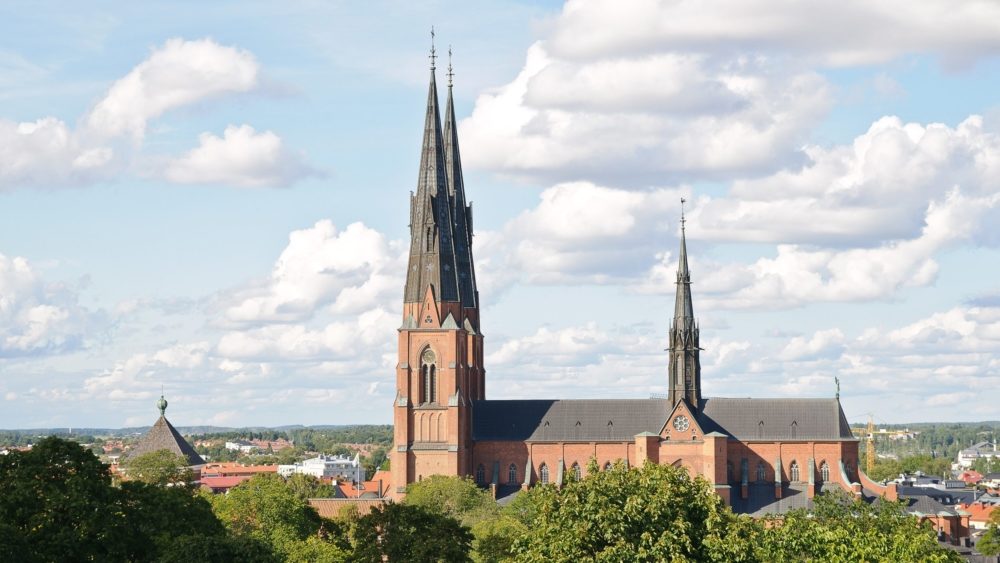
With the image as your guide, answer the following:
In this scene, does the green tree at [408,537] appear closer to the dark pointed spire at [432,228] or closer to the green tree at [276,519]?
the green tree at [276,519]

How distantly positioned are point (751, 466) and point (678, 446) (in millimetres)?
7707

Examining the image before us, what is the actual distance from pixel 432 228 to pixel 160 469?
41.7 metres

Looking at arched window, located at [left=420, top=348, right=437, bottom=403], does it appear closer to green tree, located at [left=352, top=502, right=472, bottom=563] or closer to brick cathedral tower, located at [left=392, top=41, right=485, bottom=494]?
brick cathedral tower, located at [left=392, top=41, right=485, bottom=494]

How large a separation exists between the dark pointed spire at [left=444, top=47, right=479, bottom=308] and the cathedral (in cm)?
22

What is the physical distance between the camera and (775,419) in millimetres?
152500

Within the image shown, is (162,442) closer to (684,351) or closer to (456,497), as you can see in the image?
(456,497)

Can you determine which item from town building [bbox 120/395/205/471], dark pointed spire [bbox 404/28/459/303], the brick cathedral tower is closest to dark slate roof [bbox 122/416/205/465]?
town building [bbox 120/395/205/471]

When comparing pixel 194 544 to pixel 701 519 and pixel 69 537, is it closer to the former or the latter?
pixel 69 537

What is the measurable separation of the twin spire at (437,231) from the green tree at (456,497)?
65.6ft

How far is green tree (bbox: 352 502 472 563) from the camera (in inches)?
2975

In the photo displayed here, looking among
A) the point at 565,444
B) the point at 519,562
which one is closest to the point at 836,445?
the point at 565,444

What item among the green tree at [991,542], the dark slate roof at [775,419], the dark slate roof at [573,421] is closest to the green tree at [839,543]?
the dark slate roof at [775,419]

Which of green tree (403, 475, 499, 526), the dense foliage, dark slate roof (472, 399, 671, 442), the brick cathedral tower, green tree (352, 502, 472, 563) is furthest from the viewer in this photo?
dark slate roof (472, 399, 671, 442)

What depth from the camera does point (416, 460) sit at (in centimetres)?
14888
